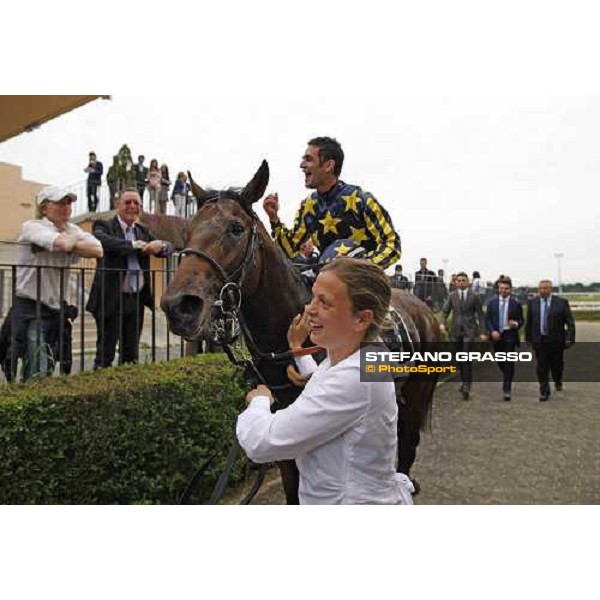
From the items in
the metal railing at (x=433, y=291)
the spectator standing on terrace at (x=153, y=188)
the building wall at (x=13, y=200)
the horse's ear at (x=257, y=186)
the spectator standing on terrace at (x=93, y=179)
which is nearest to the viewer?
the horse's ear at (x=257, y=186)

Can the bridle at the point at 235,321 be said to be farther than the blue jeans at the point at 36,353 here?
No

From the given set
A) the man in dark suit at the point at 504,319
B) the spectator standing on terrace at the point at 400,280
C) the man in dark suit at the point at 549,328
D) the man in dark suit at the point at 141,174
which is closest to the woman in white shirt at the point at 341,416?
the man in dark suit at the point at 504,319

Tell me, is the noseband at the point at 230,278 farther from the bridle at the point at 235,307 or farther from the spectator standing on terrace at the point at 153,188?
the spectator standing on terrace at the point at 153,188

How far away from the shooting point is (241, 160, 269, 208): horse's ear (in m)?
2.58

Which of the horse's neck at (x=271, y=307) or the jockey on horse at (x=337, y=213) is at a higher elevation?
the jockey on horse at (x=337, y=213)

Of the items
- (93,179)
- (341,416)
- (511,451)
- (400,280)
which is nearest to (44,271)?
(341,416)

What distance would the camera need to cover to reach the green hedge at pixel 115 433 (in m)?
2.97

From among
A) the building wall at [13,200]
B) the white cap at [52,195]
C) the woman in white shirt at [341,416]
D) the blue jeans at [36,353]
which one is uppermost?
the building wall at [13,200]

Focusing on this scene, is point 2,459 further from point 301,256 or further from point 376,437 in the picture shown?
point 376,437

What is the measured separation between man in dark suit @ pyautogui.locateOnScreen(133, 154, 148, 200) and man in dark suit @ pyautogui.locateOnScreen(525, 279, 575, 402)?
27.5 feet

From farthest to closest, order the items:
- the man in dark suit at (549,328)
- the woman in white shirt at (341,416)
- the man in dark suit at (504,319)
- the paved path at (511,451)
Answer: the man in dark suit at (549,328), the man in dark suit at (504,319), the paved path at (511,451), the woman in white shirt at (341,416)

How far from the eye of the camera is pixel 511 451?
19.0 feet

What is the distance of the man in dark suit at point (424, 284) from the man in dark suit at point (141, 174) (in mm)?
6767

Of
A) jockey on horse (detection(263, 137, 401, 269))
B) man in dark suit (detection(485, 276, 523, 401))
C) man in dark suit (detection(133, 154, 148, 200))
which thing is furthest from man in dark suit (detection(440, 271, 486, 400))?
man in dark suit (detection(133, 154, 148, 200))
